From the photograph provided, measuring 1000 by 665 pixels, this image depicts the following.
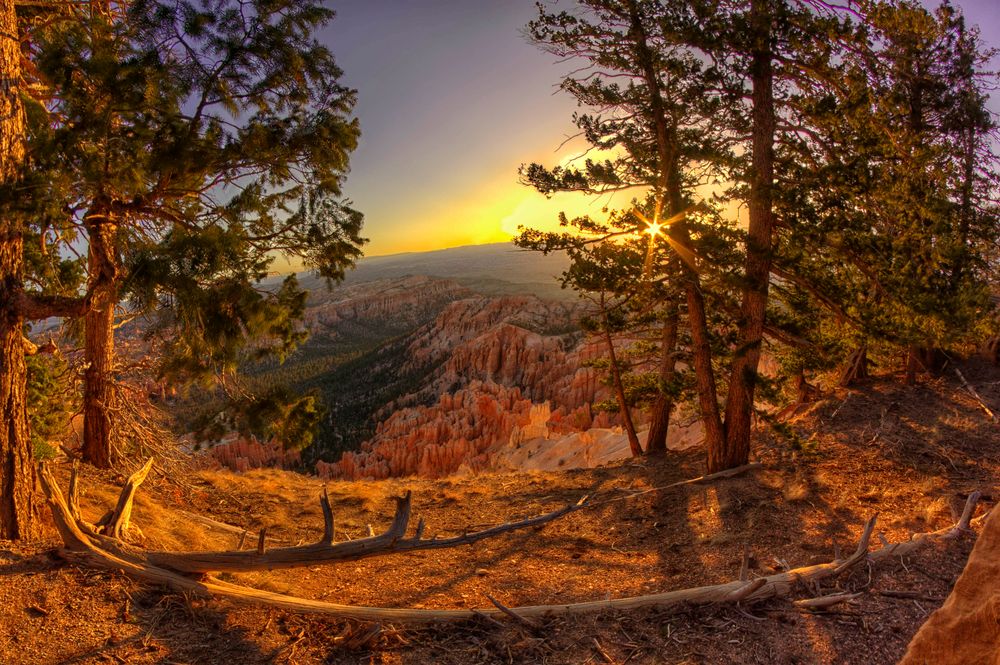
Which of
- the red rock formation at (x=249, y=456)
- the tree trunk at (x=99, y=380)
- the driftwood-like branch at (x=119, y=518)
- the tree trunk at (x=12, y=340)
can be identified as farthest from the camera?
the red rock formation at (x=249, y=456)

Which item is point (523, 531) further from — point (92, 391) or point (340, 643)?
point (92, 391)

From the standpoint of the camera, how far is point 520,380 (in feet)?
158

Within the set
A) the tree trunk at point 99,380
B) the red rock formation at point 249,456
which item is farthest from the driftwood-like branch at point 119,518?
the red rock formation at point 249,456

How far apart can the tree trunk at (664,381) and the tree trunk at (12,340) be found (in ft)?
27.1

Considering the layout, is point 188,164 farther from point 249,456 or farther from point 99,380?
point 249,456

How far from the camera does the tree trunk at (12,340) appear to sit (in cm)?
461

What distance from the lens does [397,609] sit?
377 cm

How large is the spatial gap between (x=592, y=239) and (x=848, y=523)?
178 inches

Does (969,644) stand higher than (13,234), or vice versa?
(13,234)

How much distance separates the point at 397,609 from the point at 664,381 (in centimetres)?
660

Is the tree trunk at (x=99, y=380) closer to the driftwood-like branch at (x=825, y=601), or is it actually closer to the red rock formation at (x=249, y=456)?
the driftwood-like branch at (x=825, y=601)

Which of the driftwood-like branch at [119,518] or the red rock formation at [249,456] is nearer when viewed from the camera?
the driftwood-like branch at [119,518]

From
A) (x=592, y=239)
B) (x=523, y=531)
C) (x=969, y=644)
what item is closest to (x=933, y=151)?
(x=592, y=239)

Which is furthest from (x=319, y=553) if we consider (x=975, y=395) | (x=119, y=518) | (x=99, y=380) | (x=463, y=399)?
(x=463, y=399)
